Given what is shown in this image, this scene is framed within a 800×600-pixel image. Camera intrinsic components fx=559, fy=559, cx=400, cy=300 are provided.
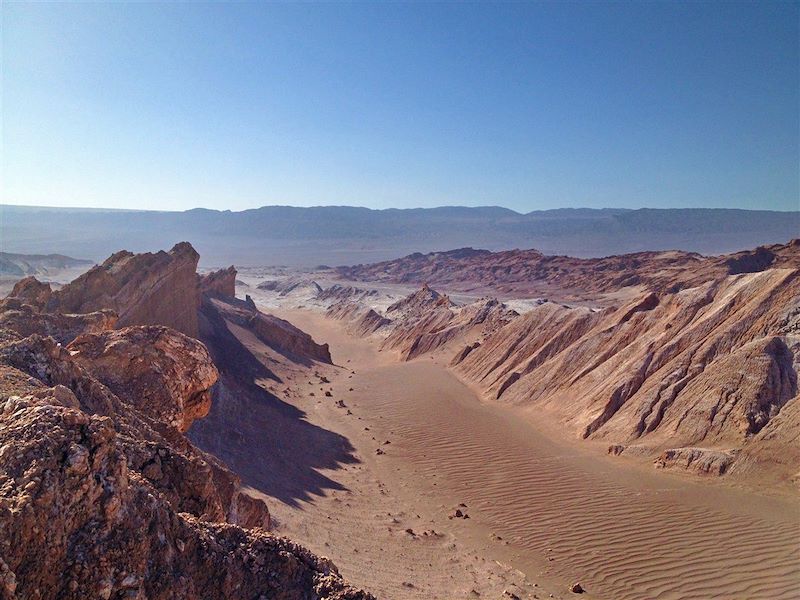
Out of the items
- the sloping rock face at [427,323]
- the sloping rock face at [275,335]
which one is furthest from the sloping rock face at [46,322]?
the sloping rock face at [427,323]

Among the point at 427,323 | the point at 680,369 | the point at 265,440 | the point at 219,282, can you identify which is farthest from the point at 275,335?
the point at 680,369

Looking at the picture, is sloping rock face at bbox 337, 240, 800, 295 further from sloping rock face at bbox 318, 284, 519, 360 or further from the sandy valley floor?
the sandy valley floor

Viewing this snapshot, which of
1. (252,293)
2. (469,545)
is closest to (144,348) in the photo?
(469,545)

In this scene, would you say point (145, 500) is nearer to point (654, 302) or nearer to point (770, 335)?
point (770, 335)

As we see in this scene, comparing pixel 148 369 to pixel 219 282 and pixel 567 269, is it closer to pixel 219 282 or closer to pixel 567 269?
pixel 219 282

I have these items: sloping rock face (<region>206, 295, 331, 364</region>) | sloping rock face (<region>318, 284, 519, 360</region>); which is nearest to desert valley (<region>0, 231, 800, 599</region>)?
sloping rock face (<region>206, 295, 331, 364</region>)

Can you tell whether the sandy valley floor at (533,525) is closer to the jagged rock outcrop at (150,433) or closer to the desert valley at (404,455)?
the desert valley at (404,455)
